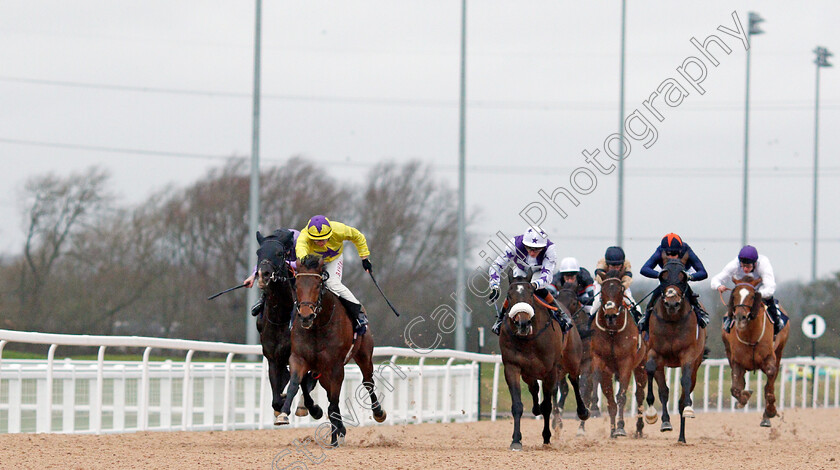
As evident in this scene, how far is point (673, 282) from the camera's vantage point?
11406 mm

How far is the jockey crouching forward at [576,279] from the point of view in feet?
44.4

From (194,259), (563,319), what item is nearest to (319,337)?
(563,319)

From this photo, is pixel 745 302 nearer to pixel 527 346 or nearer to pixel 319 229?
pixel 527 346

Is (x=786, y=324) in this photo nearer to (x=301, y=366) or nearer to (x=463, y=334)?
(x=301, y=366)

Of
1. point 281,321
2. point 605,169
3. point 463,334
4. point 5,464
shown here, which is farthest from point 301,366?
point 463,334

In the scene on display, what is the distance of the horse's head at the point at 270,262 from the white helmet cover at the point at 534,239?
2145 mm

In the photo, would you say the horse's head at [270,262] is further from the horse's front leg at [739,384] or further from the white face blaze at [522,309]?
the horse's front leg at [739,384]

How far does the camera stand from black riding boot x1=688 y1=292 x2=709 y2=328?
1191 cm

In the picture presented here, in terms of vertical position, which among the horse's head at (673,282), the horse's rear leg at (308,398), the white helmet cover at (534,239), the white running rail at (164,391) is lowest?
the white running rail at (164,391)

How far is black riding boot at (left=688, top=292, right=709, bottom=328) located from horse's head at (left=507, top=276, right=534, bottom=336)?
95.8 inches

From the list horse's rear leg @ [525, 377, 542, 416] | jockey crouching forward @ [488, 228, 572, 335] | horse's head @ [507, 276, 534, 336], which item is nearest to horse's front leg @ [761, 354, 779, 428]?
horse's rear leg @ [525, 377, 542, 416]

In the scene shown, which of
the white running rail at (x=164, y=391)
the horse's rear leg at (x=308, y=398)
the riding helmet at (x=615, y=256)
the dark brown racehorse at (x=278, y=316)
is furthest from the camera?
the riding helmet at (x=615, y=256)

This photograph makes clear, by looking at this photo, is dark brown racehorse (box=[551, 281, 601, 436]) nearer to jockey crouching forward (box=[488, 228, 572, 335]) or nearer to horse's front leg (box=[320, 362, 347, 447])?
jockey crouching forward (box=[488, 228, 572, 335])

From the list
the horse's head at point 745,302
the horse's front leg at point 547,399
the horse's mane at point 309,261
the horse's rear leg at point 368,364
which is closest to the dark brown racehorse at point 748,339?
the horse's head at point 745,302
